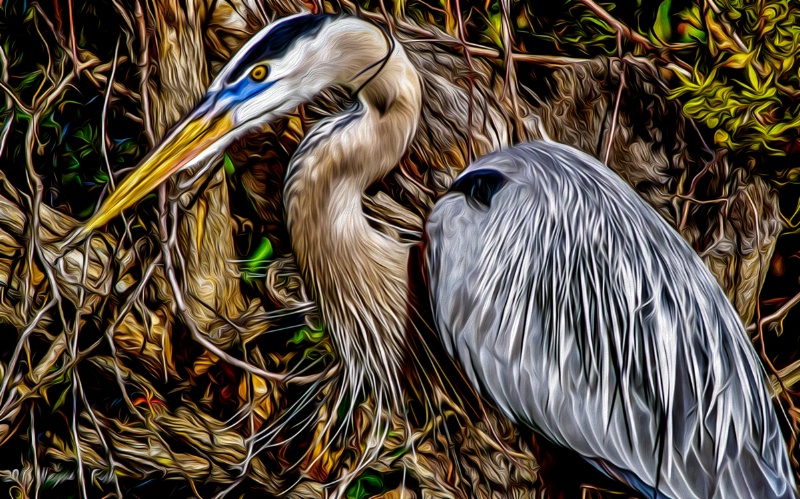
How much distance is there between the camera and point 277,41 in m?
1.02

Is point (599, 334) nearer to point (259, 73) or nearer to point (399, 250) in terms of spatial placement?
point (399, 250)

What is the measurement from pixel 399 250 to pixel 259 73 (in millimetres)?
386

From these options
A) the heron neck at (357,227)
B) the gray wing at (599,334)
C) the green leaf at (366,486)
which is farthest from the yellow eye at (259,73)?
the green leaf at (366,486)

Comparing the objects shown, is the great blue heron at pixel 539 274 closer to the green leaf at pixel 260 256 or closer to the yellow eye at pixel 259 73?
the yellow eye at pixel 259 73

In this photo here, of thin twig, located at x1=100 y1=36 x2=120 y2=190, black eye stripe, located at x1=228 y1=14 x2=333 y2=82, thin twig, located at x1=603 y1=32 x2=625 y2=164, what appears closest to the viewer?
black eye stripe, located at x1=228 y1=14 x2=333 y2=82

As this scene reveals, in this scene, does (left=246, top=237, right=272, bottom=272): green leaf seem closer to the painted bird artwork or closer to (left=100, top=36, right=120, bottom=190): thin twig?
the painted bird artwork

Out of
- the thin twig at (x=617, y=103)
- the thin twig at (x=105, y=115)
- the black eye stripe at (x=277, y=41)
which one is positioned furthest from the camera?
the thin twig at (x=617, y=103)

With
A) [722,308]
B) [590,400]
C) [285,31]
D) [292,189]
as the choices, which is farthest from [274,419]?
[722,308]

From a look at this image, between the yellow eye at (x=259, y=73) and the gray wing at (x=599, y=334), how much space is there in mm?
365

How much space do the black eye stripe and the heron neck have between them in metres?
0.13

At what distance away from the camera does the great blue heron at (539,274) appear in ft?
3.40

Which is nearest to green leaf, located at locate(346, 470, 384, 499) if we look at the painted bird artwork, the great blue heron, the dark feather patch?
the painted bird artwork

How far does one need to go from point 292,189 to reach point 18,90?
696 millimetres

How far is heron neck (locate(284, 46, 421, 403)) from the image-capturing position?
1.07 meters
